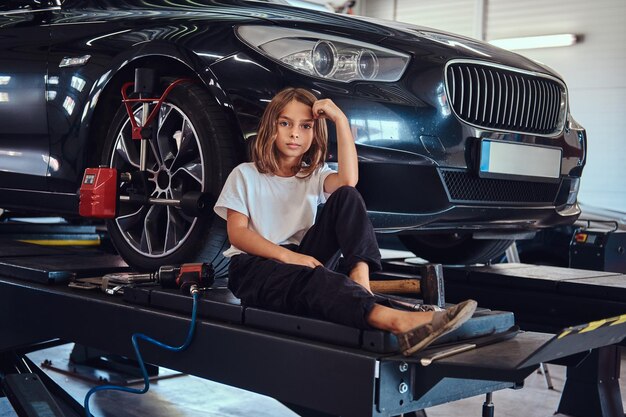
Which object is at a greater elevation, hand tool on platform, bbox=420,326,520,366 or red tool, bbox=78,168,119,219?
red tool, bbox=78,168,119,219

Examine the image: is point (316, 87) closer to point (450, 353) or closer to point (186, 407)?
point (450, 353)

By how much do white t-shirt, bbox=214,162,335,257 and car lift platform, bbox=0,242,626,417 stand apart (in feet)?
0.69

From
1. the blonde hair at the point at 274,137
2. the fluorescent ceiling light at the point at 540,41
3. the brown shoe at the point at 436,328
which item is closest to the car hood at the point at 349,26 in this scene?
the blonde hair at the point at 274,137

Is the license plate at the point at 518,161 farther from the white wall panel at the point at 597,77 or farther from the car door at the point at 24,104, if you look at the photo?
the white wall panel at the point at 597,77

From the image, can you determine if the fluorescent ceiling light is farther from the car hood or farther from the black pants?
the black pants

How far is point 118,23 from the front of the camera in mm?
2873

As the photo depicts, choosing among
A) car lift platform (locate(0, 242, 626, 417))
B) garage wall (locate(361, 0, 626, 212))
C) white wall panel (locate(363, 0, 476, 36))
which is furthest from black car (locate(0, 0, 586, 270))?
white wall panel (locate(363, 0, 476, 36))

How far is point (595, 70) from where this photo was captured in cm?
888

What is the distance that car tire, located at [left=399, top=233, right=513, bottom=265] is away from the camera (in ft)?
12.1

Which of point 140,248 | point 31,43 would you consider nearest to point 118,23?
point 31,43

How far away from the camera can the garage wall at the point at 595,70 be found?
8672 millimetres

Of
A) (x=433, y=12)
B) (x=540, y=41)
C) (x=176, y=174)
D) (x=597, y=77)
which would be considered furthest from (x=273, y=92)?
(x=433, y=12)

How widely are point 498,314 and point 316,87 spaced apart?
82cm

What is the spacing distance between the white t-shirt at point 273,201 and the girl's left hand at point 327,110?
157mm
